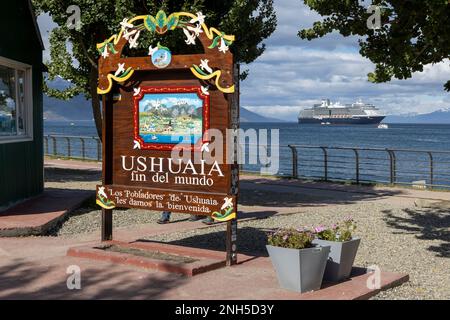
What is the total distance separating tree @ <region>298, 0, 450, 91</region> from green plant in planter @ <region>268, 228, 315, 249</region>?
3907mm

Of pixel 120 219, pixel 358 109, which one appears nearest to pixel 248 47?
pixel 120 219

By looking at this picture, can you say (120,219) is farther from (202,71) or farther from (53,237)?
(202,71)

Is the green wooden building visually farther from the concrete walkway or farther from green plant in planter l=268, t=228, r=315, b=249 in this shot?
green plant in planter l=268, t=228, r=315, b=249

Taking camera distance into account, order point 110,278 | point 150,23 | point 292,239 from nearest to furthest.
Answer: point 292,239, point 110,278, point 150,23

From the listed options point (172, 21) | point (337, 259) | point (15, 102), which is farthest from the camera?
point (15, 102)

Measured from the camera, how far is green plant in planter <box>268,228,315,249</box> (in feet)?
20.0

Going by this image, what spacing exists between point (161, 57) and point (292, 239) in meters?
3.04

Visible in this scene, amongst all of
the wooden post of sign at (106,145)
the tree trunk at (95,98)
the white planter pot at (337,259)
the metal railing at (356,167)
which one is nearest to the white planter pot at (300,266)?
the white planter pot at (337,259)

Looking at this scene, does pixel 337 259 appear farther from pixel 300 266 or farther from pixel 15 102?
pixel 15 102

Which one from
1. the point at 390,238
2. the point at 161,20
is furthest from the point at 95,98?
the point at 390,238

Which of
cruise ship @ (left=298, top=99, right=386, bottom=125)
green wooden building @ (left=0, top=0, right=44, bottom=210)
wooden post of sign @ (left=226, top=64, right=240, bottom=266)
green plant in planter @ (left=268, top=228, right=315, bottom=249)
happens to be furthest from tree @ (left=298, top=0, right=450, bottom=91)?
cruise ship @ (left=298, top=99, right=386, bottom=125)

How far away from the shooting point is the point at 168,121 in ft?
25.6

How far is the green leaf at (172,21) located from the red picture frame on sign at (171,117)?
0.79 m

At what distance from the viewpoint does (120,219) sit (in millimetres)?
11664
